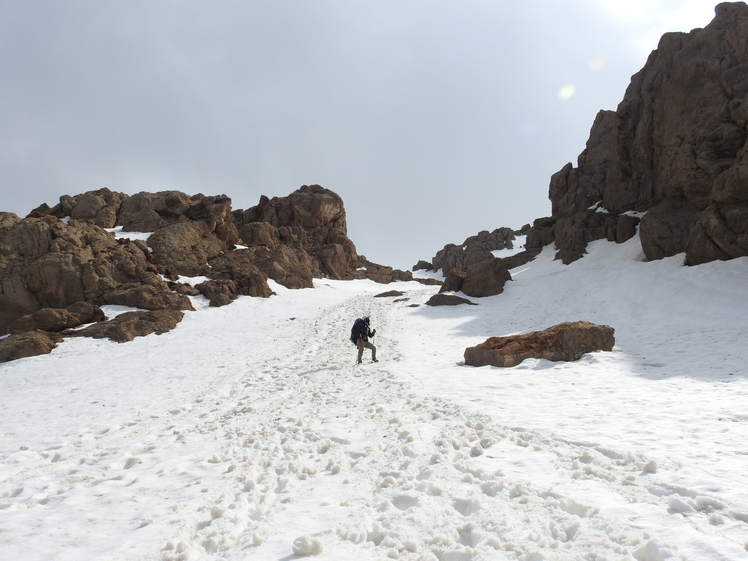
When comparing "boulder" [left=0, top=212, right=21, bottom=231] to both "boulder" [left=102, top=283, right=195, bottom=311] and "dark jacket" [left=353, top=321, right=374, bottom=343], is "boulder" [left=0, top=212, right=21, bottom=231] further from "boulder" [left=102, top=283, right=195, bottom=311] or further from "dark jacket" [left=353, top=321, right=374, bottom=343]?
"dark jacket" [left=353, top=321, right=374, bottom=343]

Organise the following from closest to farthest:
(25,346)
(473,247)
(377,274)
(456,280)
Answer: (25,346), (456,280), (377,274), (473,247)

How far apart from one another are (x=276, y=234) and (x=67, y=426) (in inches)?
2067

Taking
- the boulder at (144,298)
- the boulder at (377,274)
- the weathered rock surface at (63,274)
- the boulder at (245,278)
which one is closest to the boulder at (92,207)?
the boulder at (245,278)

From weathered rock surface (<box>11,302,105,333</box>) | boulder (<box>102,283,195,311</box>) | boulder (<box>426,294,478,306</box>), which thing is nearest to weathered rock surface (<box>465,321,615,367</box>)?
boulder (<box>426,294,478,306</box>)

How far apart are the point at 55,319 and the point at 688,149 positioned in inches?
1773

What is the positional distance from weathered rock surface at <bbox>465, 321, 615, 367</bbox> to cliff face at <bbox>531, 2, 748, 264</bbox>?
56.1 ft

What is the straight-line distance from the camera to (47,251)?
2777cm

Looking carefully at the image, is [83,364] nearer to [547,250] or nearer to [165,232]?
[165,232]

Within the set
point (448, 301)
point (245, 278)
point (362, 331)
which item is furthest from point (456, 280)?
point (362, 331)

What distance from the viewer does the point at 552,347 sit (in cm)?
1346

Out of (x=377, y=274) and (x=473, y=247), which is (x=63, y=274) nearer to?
(x=377, y=274)

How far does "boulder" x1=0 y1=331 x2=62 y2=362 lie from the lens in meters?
18.2

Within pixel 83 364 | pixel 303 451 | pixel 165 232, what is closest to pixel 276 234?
pixel 165 232

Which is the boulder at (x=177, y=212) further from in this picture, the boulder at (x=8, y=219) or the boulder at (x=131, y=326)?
the boulder at (x=131, y=326)
